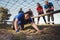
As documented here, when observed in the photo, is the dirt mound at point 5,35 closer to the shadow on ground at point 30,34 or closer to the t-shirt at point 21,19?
the shadow on ground at point 30,34

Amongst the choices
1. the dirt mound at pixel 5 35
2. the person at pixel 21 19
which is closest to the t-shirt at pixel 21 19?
the person at pixel 21 19

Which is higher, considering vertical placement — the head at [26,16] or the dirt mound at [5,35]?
the head at [26,16]

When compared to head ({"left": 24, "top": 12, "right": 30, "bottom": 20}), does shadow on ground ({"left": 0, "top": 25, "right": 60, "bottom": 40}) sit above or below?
below

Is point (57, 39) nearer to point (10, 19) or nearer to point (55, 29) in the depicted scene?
point (55, 29)

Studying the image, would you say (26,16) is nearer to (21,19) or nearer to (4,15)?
(21,19)

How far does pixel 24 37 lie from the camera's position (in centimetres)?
297

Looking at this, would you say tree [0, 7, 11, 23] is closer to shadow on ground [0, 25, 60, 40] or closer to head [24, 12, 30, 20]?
shadow on ground [0, 25, 60, 40]

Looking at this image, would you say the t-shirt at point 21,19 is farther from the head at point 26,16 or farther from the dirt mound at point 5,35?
the dirt mound at point 5,35

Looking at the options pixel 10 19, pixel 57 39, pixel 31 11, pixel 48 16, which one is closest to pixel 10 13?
pixel 10 19

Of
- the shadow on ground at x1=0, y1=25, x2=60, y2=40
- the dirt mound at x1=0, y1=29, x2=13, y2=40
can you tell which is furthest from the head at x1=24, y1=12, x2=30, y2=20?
the dirt mound at x1=0, y1=29, x2=13, y2=40

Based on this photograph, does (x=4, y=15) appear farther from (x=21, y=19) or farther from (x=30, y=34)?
(x=30, y=34)

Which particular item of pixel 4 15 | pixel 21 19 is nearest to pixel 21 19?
pixel 21 19

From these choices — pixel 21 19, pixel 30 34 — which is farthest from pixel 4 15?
pixel 30 34

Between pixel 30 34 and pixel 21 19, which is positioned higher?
pixel 21 19
